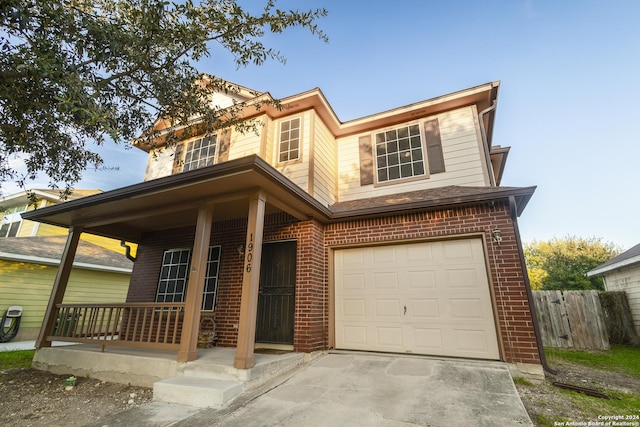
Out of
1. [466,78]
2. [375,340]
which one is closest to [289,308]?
[375,340]

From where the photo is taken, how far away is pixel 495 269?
4621mm

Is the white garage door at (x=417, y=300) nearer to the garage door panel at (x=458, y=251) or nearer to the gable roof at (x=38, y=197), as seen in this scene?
the garage door panel at (x=458, y=251)

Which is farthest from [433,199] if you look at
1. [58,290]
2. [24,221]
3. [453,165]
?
[24,221]

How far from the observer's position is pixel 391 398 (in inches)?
128

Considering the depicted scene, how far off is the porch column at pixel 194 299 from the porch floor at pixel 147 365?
17 cm

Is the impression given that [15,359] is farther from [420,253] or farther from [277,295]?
[420,253]

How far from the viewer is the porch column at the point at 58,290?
5.58 meters

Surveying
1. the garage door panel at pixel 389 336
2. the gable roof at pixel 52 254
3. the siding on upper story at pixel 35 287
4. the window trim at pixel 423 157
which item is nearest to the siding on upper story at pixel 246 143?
the window trim at pixel 423 157

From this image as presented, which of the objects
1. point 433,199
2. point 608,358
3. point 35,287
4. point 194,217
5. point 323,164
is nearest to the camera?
point 433,199

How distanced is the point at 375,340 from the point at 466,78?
19.9ft

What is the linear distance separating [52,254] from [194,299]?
344 inches

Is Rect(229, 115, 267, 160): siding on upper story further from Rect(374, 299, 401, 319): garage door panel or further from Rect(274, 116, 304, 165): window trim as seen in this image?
Rect(374, 299, 401, 319): garage door panel

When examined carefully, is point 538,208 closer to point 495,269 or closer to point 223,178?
point 495,269

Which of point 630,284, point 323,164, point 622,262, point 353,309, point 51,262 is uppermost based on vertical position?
point 323,164
